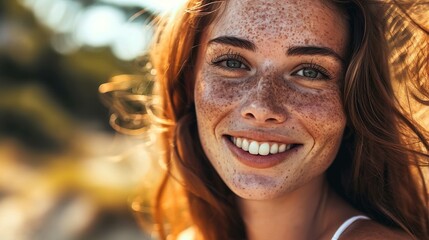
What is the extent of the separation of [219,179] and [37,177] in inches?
245

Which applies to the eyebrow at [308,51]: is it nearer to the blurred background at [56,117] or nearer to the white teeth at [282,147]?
the white teeth at [282,147]

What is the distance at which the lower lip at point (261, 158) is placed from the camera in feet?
7.22

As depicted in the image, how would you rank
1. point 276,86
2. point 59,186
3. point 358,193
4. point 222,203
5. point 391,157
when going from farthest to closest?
point 59,186 < point 222,203 < point 358,193 < point 391,157 < point 276,86

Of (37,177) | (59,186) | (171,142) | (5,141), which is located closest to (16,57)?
(5,141)

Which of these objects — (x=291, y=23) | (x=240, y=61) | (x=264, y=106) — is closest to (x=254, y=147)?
(x=264, y=106)

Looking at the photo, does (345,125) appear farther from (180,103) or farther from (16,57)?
(16,57)

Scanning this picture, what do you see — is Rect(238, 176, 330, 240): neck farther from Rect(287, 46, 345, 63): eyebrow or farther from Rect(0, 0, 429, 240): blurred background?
Rect(0, 0, 429, 240): blurred background

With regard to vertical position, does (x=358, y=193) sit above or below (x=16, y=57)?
above

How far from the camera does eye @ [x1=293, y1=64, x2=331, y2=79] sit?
218cm

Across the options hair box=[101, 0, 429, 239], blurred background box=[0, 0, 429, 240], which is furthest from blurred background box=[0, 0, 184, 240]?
hair box=[101, 0, 429, 239]

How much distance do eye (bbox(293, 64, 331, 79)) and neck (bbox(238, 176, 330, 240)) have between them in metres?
0.39

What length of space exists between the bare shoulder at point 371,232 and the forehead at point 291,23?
20.4 inches

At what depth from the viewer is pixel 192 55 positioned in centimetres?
245

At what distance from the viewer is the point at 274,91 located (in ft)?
7.02
